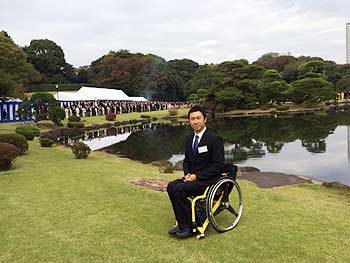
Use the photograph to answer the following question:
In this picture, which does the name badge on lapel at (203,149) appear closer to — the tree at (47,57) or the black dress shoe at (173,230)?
the black dress shoe at (173,230)

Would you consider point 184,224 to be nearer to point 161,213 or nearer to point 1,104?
point 161,213

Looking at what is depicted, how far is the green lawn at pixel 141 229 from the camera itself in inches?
157

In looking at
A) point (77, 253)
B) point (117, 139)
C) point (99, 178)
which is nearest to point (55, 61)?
point (117, 139)

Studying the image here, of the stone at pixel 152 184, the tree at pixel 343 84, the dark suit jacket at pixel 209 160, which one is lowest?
the stone at pixel 152 184

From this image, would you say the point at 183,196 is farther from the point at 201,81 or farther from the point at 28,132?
the point at 201,81

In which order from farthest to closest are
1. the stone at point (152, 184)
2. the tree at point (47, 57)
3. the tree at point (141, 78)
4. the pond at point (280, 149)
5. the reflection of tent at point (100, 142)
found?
the tree at point (47, 57) → the tree at point (141, 78) → the reflection of tent at point (100, 142) → the pond at point (280, 149) → the stone at point (152, 184)

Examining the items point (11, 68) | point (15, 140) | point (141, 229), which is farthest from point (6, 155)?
point (11, 68)

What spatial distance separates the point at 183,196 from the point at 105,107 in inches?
1463

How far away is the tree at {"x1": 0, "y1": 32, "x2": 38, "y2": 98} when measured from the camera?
758 inches

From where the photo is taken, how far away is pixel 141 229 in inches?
187

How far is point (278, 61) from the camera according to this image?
226ft

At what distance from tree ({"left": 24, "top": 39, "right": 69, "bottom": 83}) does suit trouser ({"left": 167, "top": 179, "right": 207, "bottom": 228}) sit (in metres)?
63.8

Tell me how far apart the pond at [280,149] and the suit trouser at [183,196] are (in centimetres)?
782

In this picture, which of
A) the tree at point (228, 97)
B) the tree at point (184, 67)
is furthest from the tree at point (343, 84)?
the tree at point (184, 67)
